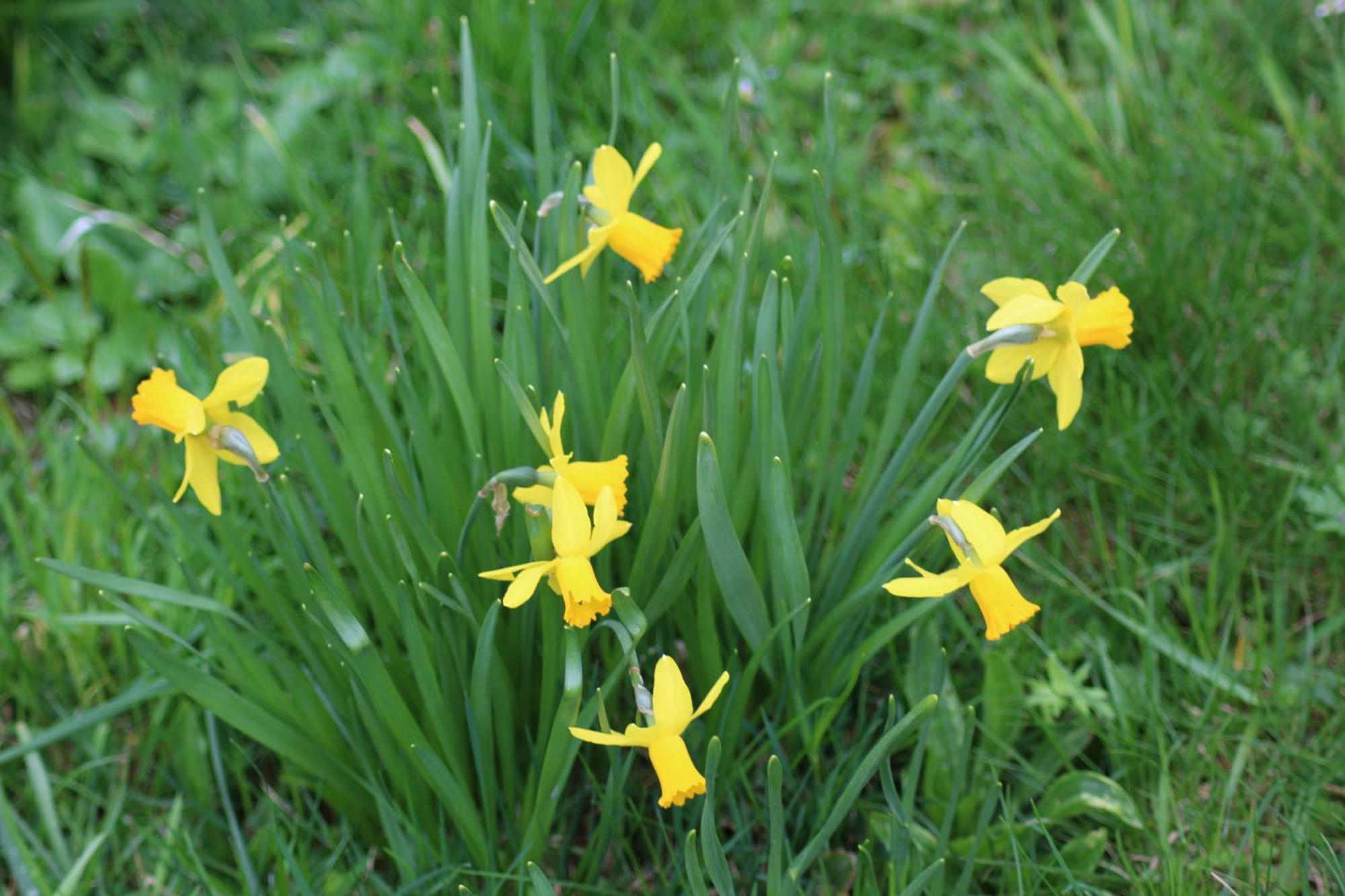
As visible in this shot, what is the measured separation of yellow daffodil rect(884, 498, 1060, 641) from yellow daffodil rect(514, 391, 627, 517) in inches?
12.9

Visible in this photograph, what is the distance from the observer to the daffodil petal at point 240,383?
1.44 metres

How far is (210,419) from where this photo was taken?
1468mm

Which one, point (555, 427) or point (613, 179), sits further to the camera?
point (613, 179)

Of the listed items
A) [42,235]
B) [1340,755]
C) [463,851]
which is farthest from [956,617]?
[42,235]

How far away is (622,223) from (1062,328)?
1.86 feet

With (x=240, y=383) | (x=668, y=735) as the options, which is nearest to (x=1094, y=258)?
(x=668, y=735)

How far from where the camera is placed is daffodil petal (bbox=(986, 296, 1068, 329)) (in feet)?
4.67

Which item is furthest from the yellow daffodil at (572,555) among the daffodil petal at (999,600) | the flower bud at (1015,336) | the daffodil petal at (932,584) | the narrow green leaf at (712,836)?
the flower bud at (1015,336)

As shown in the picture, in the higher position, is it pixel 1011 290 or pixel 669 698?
pixel 1011 290

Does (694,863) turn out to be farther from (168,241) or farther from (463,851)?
(168,241)

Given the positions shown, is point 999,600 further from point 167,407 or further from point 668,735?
point 167,407

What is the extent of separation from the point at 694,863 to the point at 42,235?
2259mm

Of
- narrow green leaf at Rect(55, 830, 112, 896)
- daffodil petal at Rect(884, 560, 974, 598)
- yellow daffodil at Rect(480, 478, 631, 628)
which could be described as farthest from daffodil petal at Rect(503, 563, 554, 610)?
narrow green leaf at Rect(55, 830, 112, 896)

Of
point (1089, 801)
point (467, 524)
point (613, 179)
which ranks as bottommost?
point (1089, 801)
